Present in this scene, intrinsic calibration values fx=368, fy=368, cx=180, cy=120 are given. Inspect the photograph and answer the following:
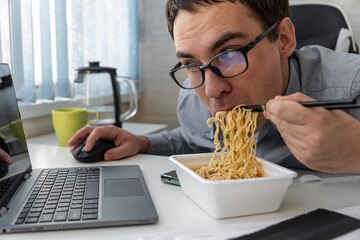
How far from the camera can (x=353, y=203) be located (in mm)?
813

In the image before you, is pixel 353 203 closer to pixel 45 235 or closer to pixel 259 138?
pixel 259 138

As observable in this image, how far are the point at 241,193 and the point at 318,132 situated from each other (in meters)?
0.18

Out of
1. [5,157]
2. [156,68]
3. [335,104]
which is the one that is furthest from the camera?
[156,68]

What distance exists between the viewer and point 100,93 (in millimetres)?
1844

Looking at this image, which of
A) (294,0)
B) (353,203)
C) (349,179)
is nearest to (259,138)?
(349,179)

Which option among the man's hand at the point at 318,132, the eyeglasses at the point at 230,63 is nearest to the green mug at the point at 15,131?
the eyeglasses at the point at 230,63

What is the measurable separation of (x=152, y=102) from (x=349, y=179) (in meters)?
2.02

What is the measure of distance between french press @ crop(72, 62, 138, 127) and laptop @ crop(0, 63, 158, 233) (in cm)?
76

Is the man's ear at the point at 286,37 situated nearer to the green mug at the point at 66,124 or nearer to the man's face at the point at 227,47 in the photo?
the man's face at the point at 227,47

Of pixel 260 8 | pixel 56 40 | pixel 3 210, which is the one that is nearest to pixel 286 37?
pixel 260 8

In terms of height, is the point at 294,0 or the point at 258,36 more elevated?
the point at 294,0

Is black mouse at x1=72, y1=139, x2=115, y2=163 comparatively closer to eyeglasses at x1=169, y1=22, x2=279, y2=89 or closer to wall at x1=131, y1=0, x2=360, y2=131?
eyeglasses at x1=169, y1=22, x2=279, y2=89

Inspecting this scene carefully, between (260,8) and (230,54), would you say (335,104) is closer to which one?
(230,54)

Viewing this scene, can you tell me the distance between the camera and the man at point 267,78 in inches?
27.2
